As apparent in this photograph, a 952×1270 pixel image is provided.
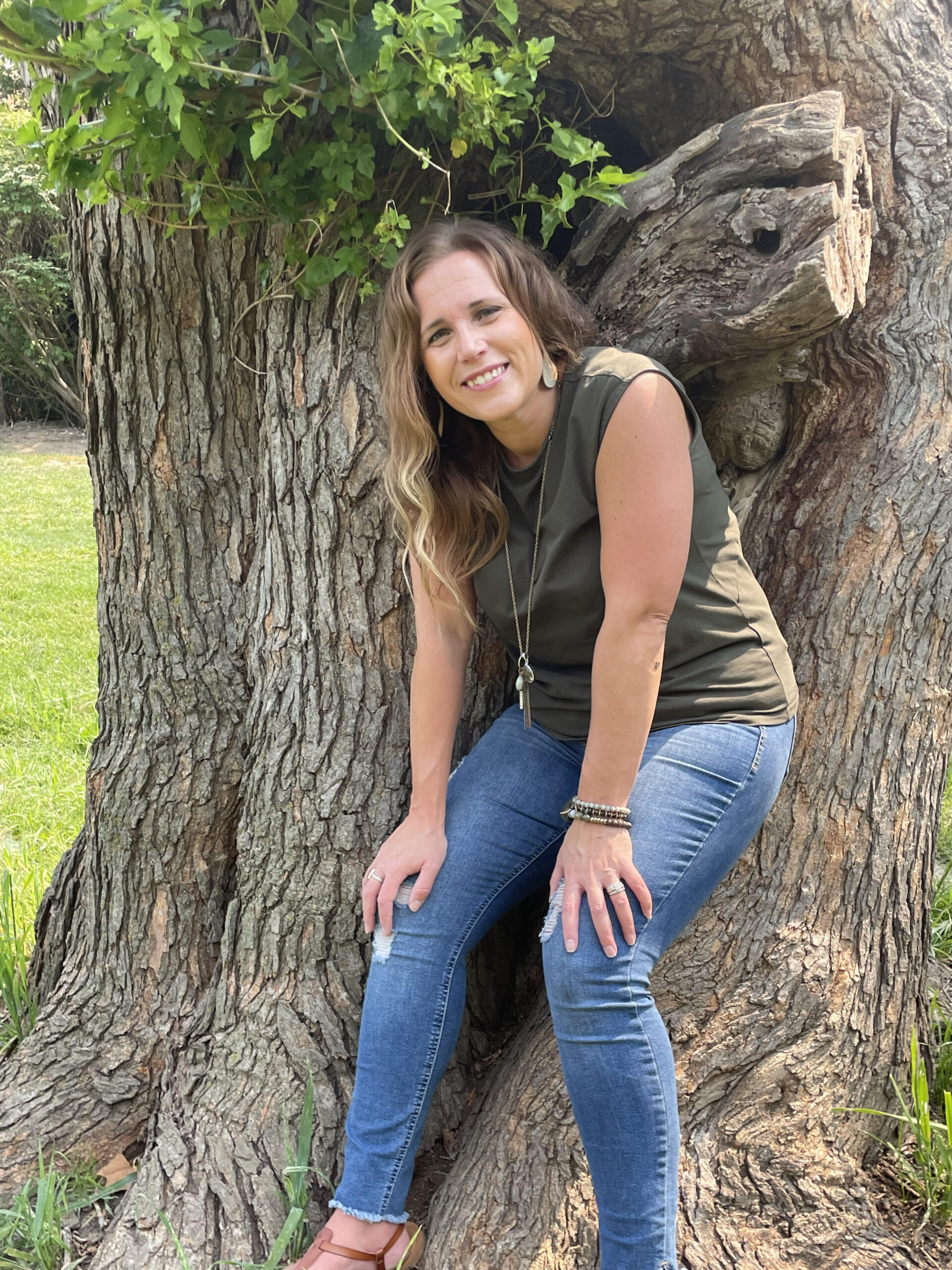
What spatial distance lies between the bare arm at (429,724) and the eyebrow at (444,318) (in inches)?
18.9

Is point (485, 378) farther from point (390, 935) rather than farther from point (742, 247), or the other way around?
point (390, 935)

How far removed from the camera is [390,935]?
2.07 m

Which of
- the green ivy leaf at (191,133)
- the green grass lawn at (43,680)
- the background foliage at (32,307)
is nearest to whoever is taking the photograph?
the green ivy leaf at (191,133)

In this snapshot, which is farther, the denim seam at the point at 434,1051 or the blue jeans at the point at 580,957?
the denim seam at the point at 434,1051

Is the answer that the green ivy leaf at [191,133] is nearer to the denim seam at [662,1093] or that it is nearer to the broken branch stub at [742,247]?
the broken branch stub at [742,247]

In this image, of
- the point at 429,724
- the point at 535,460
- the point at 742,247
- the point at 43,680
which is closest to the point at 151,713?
the point at 429,724

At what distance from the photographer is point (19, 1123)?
7.84 feet

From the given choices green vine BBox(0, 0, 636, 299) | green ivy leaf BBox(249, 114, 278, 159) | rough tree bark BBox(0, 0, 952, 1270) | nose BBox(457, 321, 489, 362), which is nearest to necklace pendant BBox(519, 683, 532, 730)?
rough tree bark BBox(0, 0, 952, 1270)

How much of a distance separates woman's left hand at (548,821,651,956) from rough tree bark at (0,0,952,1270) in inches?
18.3

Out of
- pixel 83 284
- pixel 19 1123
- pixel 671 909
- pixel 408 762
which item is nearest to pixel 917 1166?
pixel 671 909

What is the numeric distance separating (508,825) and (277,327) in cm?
123

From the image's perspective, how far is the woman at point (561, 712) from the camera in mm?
1812

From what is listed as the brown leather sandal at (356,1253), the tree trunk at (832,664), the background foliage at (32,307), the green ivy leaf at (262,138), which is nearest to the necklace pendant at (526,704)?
the tree trunk at (832,664)

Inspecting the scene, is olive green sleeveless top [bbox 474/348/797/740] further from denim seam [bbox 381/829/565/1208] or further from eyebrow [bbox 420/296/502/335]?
denim seam [bbox 381/829/565/1208]
